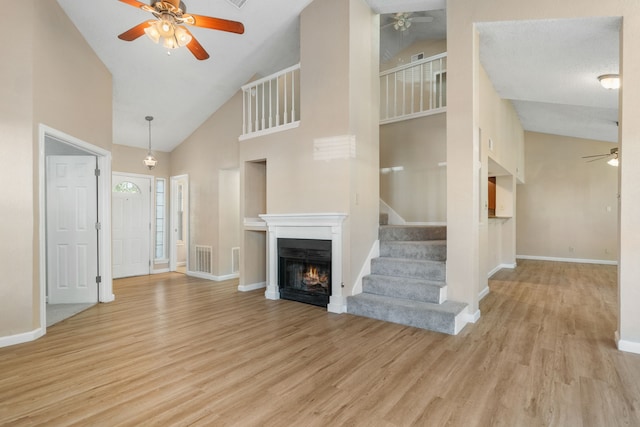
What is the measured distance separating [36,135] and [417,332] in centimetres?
441

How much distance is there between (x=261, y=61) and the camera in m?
5.45

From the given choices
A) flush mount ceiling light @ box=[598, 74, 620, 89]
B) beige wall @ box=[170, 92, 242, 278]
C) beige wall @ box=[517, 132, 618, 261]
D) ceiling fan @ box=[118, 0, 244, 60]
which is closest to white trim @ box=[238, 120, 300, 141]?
beige wall @ box=[170, 92, 242, 278]

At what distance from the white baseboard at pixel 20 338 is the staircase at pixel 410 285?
3310 mm

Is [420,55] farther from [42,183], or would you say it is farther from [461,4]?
[42,183]

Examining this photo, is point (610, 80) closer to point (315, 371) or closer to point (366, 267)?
point (366, 267)

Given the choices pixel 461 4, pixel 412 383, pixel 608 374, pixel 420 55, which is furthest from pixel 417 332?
pixel 420 55

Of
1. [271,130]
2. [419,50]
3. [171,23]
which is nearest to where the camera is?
[171,23]

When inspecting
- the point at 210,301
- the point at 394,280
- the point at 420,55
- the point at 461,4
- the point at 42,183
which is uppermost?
the point at 420,55

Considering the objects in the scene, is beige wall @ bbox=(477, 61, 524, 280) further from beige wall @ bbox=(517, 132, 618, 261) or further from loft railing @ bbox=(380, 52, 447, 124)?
loft railing @ bbox=(380, 52, 447, 124)

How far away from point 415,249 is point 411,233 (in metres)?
0.43

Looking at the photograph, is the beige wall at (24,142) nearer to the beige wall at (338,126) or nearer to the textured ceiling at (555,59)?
the beige wall at (338,126)

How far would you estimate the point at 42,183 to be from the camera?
3.44 meters

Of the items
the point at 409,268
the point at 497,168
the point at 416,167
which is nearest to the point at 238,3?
the point at 416,167

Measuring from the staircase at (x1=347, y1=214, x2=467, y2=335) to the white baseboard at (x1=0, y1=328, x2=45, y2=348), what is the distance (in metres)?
3.31
